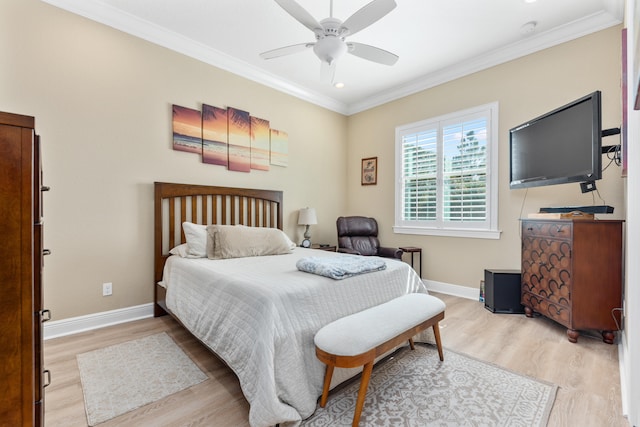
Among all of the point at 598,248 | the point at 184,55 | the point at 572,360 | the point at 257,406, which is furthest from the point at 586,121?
the point at 184,55

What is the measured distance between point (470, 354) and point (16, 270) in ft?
8.39

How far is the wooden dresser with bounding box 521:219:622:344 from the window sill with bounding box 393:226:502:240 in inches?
34.5

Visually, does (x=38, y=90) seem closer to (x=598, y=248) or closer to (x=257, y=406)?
(x=257, y=406)

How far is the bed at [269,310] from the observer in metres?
1.42

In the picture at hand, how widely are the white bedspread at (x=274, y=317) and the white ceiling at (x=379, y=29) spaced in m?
2.31

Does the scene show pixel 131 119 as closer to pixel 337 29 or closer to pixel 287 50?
pixel 287 50

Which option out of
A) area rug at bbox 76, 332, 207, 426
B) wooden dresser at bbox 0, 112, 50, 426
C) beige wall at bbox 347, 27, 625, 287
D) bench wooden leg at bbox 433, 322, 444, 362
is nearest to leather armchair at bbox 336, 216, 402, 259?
beige wall at bbox 347, 27, 625, 287

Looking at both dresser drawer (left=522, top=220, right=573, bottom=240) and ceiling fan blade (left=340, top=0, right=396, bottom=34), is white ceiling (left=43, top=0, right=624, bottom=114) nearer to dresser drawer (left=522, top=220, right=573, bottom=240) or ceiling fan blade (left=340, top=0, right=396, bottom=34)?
ceiling fan blade (left=340, top=0, right=396, bottom=34)

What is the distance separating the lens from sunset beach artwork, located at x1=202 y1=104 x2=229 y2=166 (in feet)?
10.9

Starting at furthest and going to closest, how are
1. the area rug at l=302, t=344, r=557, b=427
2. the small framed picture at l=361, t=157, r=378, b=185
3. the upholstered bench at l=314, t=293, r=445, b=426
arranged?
the small framed picture at l=361, t=157, r=378, b=185 < the area rug at l=302, t=344, r=557, b=427 < the upholstered bench at l=314, t=293, r=445, b=426

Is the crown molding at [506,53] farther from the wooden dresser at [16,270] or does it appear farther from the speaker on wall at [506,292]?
the wooden dresser at [16,270]

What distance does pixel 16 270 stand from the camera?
794mm

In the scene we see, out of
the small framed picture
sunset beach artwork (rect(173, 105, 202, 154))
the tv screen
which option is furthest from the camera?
the small framed picture

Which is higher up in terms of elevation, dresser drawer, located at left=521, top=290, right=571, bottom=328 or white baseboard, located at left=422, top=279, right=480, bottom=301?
dresser drawer, located at left=521, top=290, right=571, bottom=328
